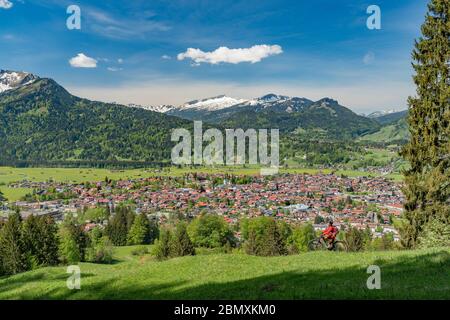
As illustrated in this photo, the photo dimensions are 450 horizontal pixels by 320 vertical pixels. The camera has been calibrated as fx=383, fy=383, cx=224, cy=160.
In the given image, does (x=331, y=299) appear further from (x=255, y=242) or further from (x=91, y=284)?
(x=255, y=242)

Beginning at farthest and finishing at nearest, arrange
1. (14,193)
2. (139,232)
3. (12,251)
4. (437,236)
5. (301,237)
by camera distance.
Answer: (14,193) < (139,232) < (301,237) < (12,251) < (437,236)

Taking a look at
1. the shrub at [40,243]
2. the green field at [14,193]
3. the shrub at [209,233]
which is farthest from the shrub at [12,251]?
the green field at [14,193]

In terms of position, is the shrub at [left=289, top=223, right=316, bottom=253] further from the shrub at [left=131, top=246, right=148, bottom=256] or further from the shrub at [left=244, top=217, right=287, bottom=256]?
the shrub at [left=131, top=246, right=148, bottom=256]

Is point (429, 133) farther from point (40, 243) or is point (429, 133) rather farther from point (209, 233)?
point (209, 233)

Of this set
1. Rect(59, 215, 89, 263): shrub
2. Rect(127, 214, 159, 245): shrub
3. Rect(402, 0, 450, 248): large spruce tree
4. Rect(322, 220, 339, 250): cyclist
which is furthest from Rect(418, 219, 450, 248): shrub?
Rect(127, 214, 159, 245): shrub

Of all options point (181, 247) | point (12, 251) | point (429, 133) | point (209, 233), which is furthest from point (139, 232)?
point (429, 133)

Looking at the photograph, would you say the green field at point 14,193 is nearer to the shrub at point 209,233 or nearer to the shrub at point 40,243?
the shrub at point 209,233
